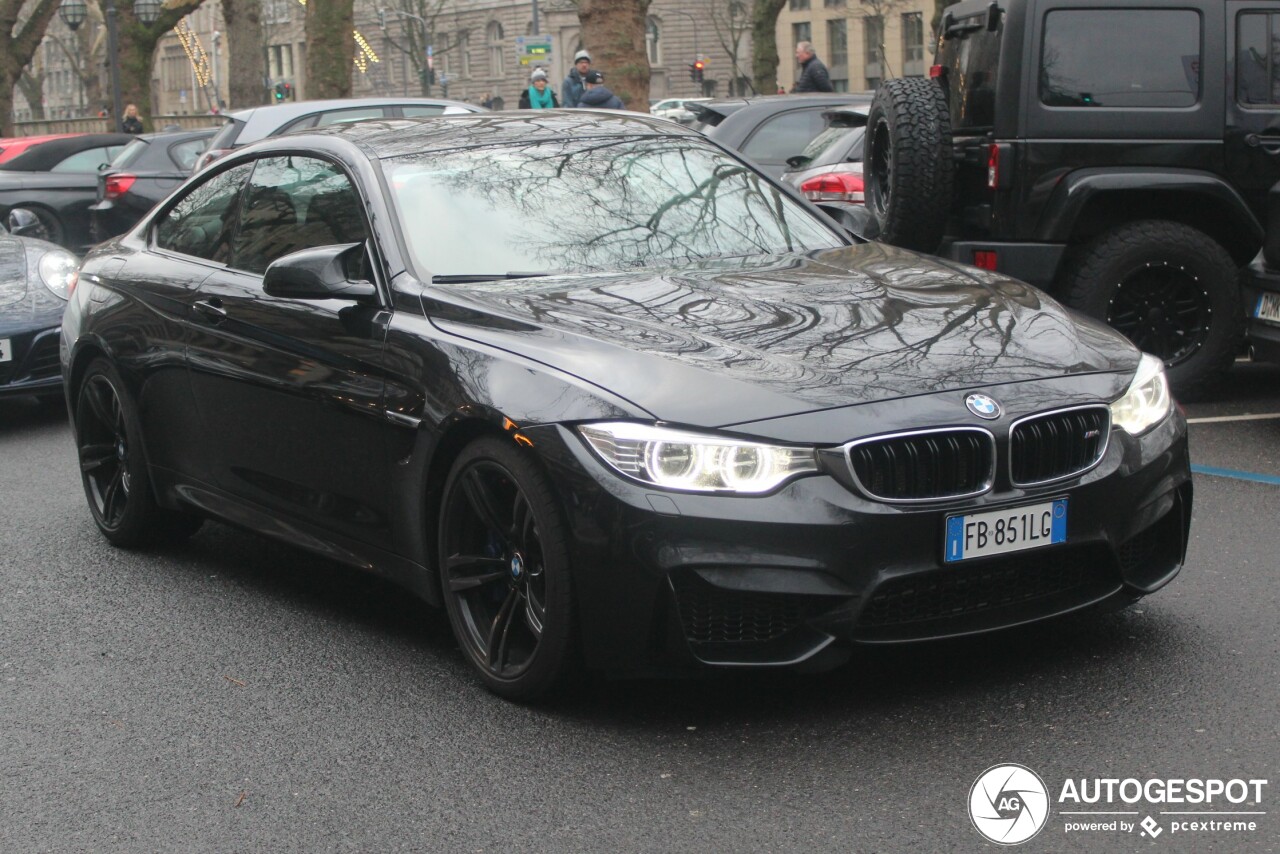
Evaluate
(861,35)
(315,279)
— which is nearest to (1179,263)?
(315,279)

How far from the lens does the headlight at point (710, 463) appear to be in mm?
4004

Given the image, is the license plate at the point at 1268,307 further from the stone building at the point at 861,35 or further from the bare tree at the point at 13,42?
the stone building at the point at 861,35

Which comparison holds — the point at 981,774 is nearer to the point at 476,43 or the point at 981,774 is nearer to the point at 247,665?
the point at 247,665

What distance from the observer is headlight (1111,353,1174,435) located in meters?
4.44

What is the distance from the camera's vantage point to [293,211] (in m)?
5.75

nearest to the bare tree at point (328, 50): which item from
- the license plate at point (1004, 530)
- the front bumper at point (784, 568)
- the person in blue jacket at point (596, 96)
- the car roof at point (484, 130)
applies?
the person in blue jacket at point (596, 96)

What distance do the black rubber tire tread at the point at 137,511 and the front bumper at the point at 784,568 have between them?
8.82 feet

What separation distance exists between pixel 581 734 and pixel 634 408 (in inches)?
33.6

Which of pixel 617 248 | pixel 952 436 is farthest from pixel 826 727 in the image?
pixel 617 248

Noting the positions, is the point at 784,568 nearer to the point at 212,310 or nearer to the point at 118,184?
the point at 212,310

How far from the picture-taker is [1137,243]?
28.4 ft

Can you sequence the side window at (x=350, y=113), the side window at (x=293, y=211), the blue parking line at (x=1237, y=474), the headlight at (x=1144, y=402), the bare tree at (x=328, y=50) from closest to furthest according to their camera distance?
the headlight at (x=1144, y=402)
the side window at (x=293, y=211)
the blue parking line at (x=1237, y=474)
the side window at (x=350, y=113)
the bare tree at (x=328, y=50)

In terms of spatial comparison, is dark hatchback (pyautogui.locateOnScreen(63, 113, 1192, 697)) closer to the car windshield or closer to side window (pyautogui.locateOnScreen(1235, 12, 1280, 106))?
the car windshield

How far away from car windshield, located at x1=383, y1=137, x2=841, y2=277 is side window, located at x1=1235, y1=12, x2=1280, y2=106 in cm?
384
